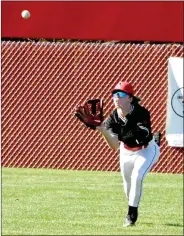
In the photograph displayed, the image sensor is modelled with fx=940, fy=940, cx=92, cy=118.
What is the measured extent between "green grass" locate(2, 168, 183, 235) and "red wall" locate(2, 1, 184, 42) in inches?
106

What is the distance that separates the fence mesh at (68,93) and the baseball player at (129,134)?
659 centimetres

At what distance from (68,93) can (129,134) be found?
23.1 ft

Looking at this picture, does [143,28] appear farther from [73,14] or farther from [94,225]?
[94,225]

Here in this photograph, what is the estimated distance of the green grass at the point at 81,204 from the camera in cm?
971

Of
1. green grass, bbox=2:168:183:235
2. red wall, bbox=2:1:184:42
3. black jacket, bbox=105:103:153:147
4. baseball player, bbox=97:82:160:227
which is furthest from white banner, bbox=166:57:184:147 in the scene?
black jacket, bbox=105:103:153:147

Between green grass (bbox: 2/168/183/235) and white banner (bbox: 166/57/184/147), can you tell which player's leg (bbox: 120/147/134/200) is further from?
white banner (bbox: 166/57/184/147)

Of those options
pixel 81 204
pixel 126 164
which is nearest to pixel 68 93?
pixel 81 204

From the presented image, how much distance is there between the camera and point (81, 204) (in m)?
11.9

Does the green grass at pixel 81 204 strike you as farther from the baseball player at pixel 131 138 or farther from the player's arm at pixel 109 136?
the player's arm at pixel 109 136

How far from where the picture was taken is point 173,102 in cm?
1659

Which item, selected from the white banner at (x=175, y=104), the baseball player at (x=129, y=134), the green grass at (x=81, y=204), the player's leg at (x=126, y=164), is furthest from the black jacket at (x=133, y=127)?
the white banner at (x=175, y=104)

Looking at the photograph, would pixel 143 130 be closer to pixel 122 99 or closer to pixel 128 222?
pixel 122 99

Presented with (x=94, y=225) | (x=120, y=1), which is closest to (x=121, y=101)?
(x=94, y=225)

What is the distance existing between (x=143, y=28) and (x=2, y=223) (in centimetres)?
826
